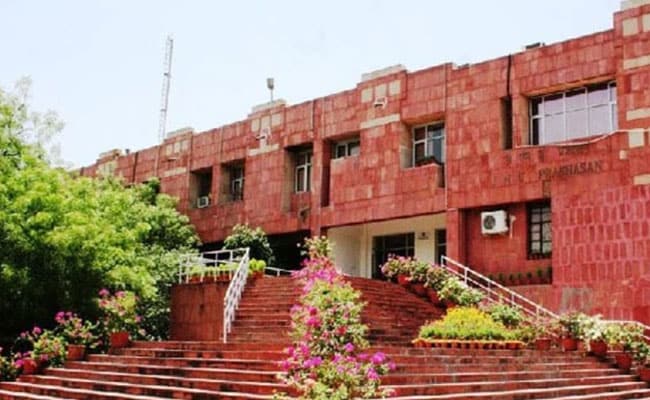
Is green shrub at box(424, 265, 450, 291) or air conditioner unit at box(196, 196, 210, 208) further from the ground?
air conditioner unit at box(196, 196, 210, 208)

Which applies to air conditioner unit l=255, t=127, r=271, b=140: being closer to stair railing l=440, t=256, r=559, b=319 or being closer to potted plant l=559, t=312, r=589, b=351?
stair railing l=440, t=256, r=559, b=319

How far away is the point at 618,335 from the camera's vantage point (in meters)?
14.5

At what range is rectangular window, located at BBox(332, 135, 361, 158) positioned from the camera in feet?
76.4

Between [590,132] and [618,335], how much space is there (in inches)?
224

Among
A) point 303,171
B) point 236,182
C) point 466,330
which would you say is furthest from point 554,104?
point 236,182

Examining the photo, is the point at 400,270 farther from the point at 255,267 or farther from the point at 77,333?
the point at 77,333

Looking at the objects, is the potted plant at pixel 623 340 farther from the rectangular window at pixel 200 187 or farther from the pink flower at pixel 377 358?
the rectangular window at pixel 200 187

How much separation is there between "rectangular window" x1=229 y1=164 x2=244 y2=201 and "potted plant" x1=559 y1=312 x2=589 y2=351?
13.6m

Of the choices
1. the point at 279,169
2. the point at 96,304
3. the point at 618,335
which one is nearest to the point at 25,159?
the point at 96,304

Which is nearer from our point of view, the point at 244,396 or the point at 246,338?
the point at 244,396

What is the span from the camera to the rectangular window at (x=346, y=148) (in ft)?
76.4

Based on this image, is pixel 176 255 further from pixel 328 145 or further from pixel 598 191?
pixel 598 191

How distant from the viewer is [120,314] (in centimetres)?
1432

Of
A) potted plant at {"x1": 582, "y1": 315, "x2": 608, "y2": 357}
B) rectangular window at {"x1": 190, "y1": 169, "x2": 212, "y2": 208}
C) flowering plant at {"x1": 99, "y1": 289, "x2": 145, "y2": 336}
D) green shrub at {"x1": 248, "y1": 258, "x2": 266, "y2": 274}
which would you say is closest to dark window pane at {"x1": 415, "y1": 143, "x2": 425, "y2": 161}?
green shrub at {"x1": 248, "y1": 258, "x2": 266, "y2": 274}
